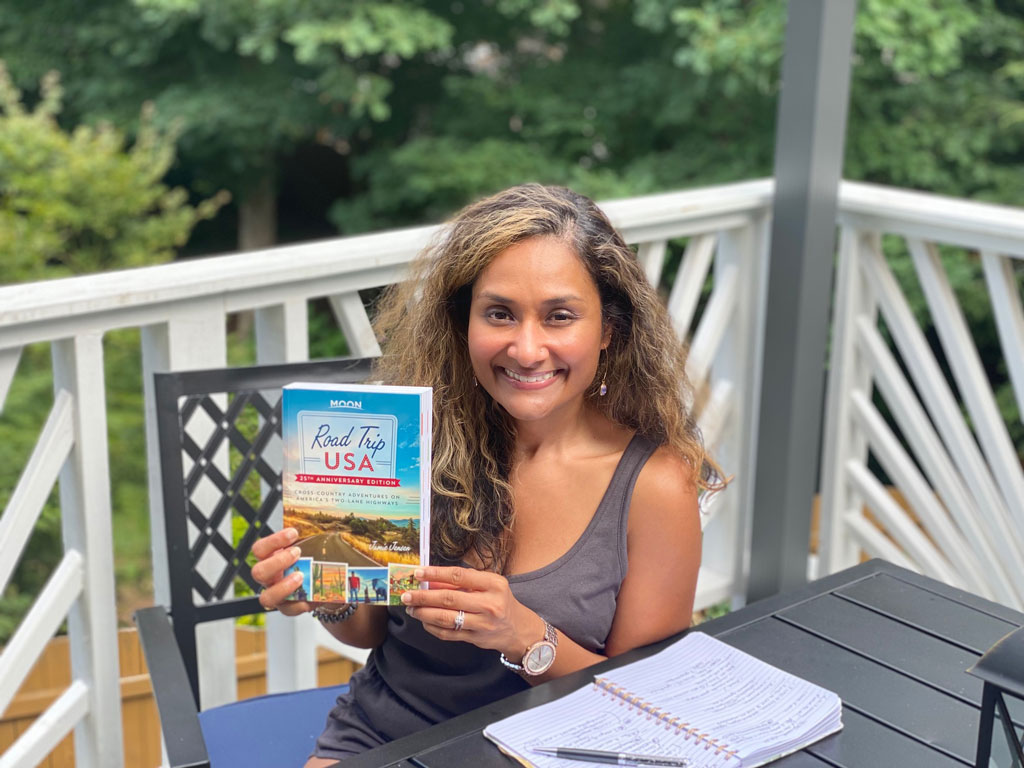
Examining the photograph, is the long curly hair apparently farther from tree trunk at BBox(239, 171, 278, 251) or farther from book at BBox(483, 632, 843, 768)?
tree trunk at BBox(239, 171, 278, 251)

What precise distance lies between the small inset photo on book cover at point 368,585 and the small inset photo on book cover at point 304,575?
0.05 metres

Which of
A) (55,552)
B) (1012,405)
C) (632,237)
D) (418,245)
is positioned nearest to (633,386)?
(418,245)

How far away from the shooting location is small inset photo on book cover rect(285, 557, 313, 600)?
129 centimetres

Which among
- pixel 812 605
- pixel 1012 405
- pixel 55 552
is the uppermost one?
pixel 812 605

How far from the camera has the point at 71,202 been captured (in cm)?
726

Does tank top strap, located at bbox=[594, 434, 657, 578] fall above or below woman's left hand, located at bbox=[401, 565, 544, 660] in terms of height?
above

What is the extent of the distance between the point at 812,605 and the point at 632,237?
1187 mm

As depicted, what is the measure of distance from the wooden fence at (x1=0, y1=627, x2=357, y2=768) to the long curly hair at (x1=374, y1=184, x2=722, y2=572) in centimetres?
73

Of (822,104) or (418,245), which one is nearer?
(418,245)

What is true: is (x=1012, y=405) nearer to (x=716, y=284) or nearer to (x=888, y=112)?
(x=888, y=112)

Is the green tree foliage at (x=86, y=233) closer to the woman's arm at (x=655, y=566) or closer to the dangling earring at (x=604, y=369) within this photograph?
the dangling earring at (x=604, y=369)

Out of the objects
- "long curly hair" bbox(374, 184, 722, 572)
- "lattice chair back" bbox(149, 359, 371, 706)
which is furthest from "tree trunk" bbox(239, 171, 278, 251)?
"long curly hair" bbox(374, 184, 722, 572)

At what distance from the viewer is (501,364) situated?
146cm

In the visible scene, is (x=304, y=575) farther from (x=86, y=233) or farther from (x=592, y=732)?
(x=86, y=233)
